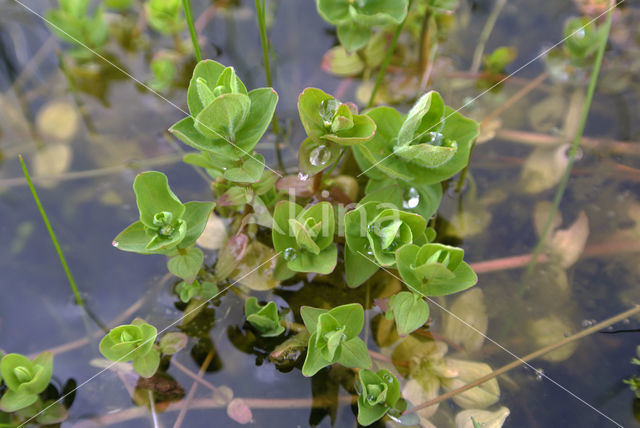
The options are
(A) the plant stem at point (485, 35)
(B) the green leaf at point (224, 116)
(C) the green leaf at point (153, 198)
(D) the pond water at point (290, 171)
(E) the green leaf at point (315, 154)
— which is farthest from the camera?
(A) the plant stem at point (485, 35)

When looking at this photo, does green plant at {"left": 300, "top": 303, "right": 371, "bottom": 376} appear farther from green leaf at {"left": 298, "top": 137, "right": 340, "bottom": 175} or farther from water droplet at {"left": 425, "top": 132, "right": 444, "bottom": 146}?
water droplet at {"left": 425, "top": 132, "right": 444, "bottom": 146}

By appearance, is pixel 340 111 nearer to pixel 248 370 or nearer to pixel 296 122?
pixel 296 122

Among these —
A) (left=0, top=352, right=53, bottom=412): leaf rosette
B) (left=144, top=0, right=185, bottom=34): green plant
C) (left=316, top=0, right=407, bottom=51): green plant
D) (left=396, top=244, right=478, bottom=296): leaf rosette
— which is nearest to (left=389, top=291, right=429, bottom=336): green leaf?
(left=396, top=244, right=478, bottom=296): leaf rosette

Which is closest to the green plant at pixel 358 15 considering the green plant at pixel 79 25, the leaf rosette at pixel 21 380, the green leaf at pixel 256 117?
the green leaf at pixel 256 117

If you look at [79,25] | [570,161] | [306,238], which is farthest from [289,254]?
[79,25]

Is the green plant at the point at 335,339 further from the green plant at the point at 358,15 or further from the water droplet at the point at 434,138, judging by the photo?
the green plant at the point at 358,15

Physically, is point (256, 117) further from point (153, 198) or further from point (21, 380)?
point (21, 380)
